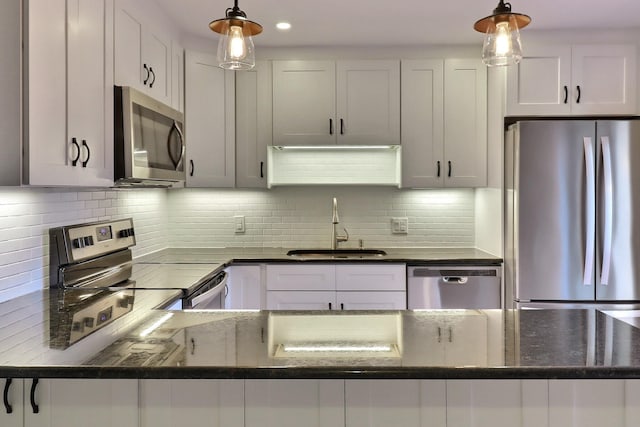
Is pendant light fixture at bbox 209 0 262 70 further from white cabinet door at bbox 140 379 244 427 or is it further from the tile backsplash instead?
the tile backsplash

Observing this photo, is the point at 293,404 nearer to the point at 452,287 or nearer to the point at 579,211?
the point at 452,287

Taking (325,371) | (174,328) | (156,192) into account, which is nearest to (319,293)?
(156,192)

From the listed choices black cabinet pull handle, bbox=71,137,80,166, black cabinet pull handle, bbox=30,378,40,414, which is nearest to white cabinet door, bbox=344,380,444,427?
black cabinet pull handle, bbox=30,378,40,414

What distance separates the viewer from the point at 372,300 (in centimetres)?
326

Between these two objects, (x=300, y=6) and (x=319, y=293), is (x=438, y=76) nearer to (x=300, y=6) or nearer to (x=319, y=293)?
(x=300, y=6)

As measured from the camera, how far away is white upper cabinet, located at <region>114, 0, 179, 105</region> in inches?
91.4

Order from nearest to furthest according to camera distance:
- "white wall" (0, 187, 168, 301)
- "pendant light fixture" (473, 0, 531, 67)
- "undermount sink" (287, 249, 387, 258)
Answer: "pendant light fixture" (473, 0, 531, 67) < "white wall" (0, 187, 168, 301) < "undermount sink" (287, 249, 387, 258)

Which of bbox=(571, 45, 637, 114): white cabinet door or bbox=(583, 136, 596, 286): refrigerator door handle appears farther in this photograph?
bbox=(571, 45, 637, 114): white cabinet door

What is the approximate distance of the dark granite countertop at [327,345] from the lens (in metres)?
1.09

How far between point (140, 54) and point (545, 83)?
8.07 ft

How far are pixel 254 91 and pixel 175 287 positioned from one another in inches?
70.2

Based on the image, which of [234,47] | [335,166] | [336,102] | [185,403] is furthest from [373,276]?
[185,403]

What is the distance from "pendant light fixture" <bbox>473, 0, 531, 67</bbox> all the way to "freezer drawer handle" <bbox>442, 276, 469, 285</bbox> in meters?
1.90

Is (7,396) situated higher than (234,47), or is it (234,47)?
(234,47)
